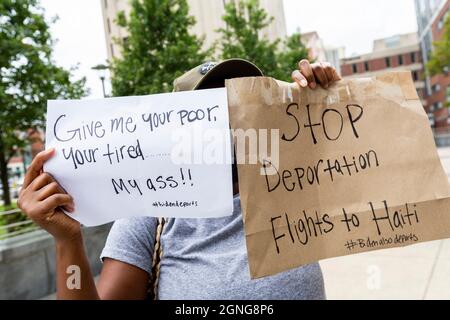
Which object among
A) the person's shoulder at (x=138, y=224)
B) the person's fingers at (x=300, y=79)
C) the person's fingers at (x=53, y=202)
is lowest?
the person's shoulder at (x=138, y=224)

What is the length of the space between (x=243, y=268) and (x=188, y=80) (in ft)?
1.99

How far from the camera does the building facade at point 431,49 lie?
41188 millimetres

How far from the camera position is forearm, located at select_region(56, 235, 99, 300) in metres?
1.19

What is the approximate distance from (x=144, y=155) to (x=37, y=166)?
0.30m

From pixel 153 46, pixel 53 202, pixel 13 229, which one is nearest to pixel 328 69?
pixel 53 202

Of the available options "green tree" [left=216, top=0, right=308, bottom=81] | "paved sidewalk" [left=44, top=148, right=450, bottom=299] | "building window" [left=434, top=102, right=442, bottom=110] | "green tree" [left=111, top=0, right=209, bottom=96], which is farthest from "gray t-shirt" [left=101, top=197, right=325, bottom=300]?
"building window" [left=434, top=102, right=442, bottom=110]

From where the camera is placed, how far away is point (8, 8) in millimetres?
7016

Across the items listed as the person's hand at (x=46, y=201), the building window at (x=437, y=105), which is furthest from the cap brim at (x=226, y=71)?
the building window at (x=437, y=105)

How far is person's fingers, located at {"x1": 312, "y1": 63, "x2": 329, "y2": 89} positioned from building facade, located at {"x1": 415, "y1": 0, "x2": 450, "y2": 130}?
43.3 m

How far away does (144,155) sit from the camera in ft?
3.68

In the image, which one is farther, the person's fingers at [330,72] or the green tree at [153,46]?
the green tree at [153,46]

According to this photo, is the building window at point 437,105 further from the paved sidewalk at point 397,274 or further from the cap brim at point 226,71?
the cap brim at point 226,71

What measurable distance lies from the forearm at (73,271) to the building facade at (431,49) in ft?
143
